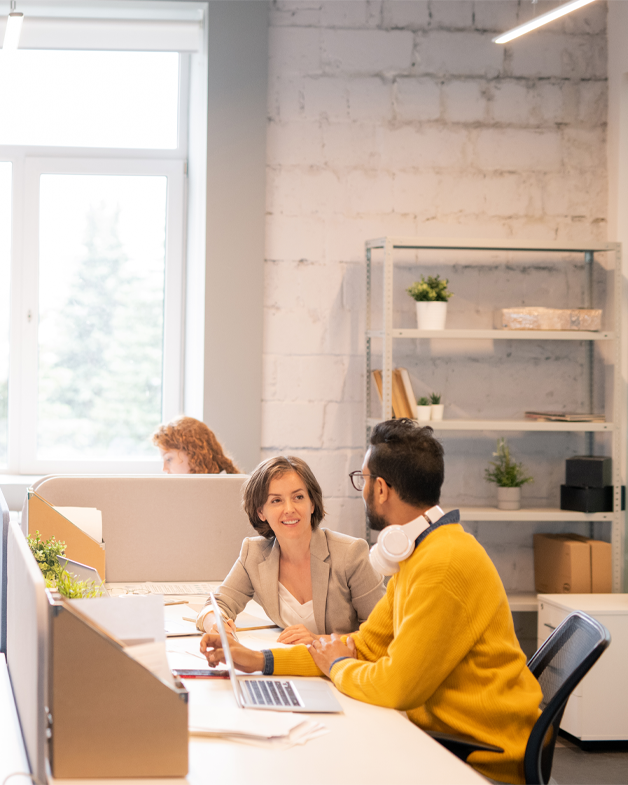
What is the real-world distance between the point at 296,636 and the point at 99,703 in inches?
29.8

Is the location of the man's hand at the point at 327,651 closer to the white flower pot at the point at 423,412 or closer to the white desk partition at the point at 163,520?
the white desk partition at the point at 163,520

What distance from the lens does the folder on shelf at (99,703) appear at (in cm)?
109

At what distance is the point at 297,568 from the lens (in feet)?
6.72

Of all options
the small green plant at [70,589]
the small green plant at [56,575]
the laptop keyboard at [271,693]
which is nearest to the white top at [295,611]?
the laptop keyboard at [271,693]

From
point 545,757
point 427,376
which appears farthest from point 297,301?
point 545,757

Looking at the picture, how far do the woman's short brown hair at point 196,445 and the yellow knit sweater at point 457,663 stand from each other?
143cm

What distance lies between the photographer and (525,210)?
3520 mm

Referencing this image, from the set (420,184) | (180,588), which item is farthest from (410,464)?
(420,184)

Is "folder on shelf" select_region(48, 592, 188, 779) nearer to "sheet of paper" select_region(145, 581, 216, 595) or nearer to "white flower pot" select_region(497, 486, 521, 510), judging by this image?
"sheet of paper" select_region(145, 581, 216, 595)

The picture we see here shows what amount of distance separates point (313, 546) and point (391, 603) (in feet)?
1.23

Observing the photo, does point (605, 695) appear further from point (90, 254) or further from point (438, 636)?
point (90, 254)

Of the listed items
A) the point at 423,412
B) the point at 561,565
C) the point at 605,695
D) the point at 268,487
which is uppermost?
the point at 423,412

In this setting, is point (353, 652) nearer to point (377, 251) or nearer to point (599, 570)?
point (599, 570)

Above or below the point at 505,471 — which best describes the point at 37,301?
above
